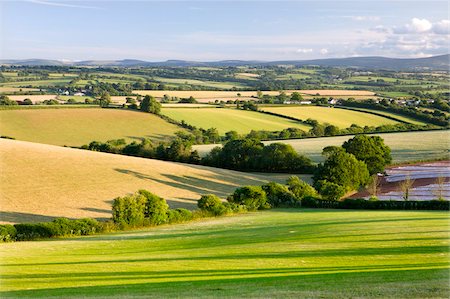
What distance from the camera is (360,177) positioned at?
61.4 metres

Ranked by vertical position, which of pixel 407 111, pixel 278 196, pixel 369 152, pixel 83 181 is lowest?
pixel 278 196

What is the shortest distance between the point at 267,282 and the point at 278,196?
34028 mm

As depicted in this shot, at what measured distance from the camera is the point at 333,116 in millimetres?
121000

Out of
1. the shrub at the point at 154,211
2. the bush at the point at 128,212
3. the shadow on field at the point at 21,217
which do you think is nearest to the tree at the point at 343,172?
the shrub at the point at 154,211

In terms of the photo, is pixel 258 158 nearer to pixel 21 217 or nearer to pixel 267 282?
pixel 21 217

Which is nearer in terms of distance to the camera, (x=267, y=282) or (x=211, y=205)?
(x=267, y=282)

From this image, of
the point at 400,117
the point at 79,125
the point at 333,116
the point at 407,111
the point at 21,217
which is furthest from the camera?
the point at 407,111

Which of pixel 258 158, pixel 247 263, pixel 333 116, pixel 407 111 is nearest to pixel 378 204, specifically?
pixel 258 158

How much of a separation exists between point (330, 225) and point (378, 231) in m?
4.22

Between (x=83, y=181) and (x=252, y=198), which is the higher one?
(x=252, y=198)

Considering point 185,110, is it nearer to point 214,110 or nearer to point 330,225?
point 214,110

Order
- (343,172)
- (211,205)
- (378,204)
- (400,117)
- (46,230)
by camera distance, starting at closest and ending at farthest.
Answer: (46,230)
(211,205)
(378,204)
(343,172)
(400,117)

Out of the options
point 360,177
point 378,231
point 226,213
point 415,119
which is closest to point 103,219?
point 226,213

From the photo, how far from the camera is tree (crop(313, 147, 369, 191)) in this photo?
194ft
